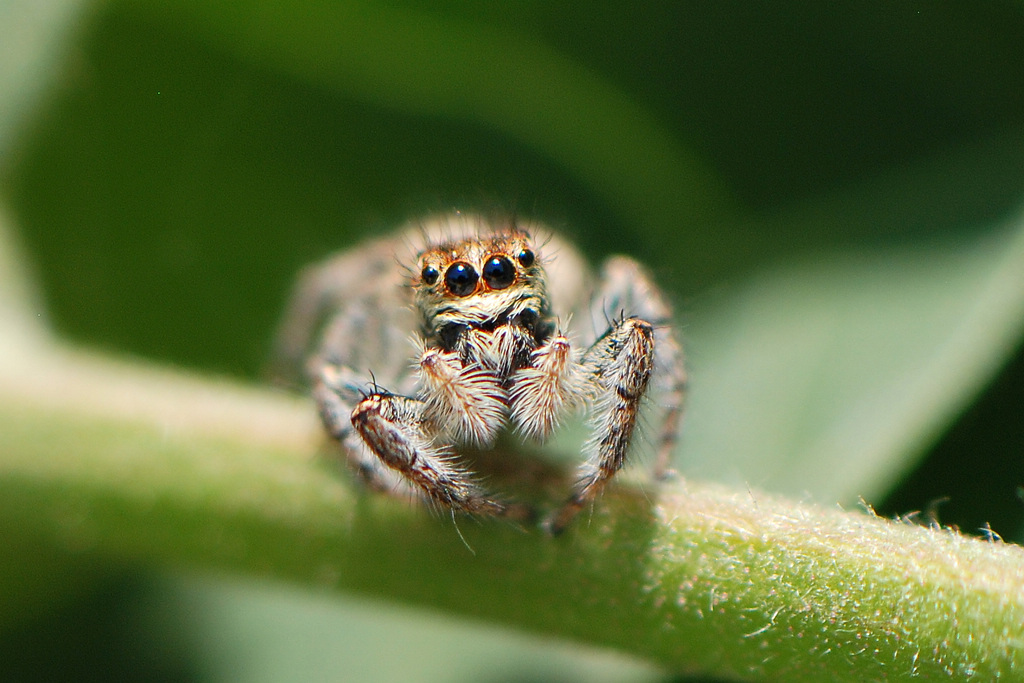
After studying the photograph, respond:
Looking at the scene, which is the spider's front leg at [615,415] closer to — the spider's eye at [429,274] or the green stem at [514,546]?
the green stem at [514,546]

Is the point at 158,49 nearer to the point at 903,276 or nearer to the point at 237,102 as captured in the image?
the point at 237,102

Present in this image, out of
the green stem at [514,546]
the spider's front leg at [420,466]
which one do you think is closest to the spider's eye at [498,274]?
the spider's front leg at [420,466]

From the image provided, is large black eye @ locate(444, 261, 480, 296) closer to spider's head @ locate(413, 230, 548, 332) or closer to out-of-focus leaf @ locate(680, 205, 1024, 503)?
spider's head @ locate(413, 230, 548, 332)

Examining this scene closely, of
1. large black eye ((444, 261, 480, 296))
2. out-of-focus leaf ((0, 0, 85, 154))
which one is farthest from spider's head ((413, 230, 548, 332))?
out-of-focus leaf ((0, 0, 85, 154))

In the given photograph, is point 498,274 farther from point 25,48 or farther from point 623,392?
point 25,48

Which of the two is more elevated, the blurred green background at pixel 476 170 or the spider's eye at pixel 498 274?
the blurred green background at pixel 476 170

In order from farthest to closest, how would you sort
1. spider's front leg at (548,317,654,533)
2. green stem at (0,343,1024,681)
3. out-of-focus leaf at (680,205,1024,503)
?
out-of-focus leaf at (680,205,1024,503) → spider's front leg at (548,317,654,533) → green stem at (0,343,1024,681)

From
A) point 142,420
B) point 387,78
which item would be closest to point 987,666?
point 142,420
